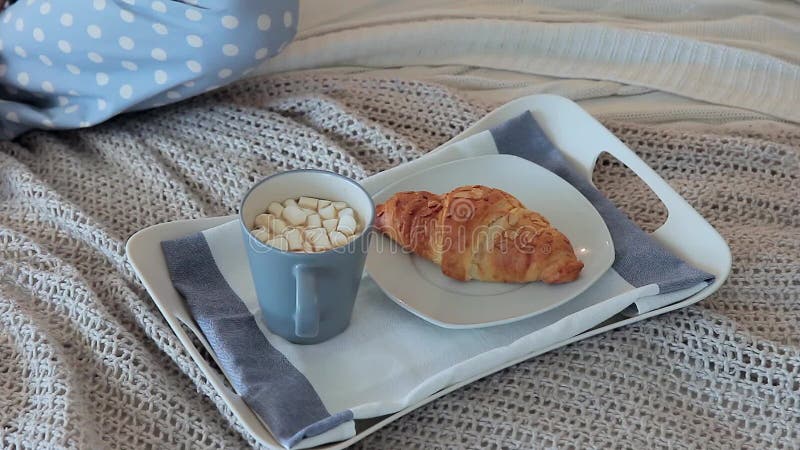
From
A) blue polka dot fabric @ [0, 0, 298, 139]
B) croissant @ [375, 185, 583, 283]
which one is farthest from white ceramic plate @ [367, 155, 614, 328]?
blue polka dot fabric @ [0, 0, 298, 139]

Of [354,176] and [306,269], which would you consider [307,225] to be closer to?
[306,269]

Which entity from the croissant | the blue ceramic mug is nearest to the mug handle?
the blue ceramic mug

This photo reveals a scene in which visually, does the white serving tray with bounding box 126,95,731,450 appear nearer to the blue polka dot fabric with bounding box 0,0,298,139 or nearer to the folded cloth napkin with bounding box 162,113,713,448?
the folded cloth napkin with bounding box 162,113,713,448

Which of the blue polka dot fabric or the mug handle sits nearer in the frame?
the mug handle

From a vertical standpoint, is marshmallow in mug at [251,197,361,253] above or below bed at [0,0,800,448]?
above

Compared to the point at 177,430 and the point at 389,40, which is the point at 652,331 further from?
the point at 389,40

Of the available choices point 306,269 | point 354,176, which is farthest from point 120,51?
point 306,269

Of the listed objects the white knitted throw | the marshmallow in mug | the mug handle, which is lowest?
the white knitted throw

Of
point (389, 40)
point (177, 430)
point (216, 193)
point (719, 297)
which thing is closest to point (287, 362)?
point (177, 430)
